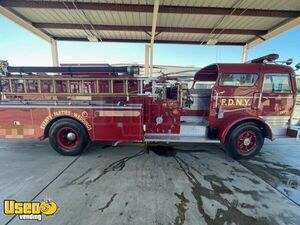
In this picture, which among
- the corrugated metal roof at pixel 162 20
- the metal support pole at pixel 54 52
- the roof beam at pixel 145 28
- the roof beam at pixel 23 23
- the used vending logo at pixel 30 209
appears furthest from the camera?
the metal support pole at pixel 54 52

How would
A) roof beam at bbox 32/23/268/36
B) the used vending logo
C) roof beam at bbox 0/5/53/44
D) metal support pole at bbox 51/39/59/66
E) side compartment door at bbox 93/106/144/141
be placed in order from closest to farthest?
1. the used vending logo
2. side compartment door at bbox 93/106/144/141
3. roof beam at bbox 0/5/53/44
4. roof beam at bbox 32/23/268/36
5. metal support pole at bbox 51/39/59/66

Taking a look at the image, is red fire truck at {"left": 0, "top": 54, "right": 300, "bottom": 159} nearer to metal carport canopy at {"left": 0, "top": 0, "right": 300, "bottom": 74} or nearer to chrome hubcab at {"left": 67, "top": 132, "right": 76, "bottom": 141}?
chrome hubcab at {"left": 67, "top": 132, "right": 76, "bottom": 141}

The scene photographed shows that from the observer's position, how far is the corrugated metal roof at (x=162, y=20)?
644 cm

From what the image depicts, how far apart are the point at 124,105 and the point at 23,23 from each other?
7.20 meters

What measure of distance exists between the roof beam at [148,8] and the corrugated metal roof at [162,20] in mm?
38

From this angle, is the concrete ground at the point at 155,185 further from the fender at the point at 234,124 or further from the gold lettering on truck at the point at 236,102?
the gold lettering on truck at the point at 236,102

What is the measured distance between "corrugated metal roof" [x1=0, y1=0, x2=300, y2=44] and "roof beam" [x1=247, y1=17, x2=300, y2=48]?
0.63 ft

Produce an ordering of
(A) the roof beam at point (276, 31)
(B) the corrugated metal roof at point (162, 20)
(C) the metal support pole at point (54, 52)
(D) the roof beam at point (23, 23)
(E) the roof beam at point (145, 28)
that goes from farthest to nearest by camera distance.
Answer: (C) the metal support pole at point (54, 52) → (E) the roof beam at point (145, 28) → (A) the roof beam at point (276, 31) → (D) the roof beam at point (23, 23) → (B) the corrugated metal roof at point (162, 20)

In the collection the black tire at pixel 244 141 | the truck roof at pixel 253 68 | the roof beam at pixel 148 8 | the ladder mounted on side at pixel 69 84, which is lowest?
the black tire at pixel 244 141

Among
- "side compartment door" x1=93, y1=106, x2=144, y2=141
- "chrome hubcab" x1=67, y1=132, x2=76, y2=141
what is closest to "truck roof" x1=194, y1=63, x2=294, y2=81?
"side compartment door" x1=93, y1=106, x2=144, y2=141

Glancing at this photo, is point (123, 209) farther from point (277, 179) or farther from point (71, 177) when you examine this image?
point (277, 179)

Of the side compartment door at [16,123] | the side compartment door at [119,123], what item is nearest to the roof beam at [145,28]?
the side compartment door at [16,123]

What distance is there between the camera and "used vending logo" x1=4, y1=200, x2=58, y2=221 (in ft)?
7.92

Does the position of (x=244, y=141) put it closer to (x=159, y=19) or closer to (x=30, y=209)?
(x=30, y=209)
